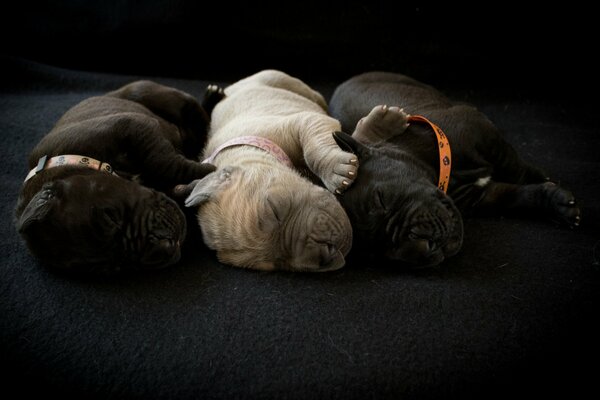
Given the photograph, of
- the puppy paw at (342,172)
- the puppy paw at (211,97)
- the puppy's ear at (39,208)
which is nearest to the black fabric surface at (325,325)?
the puppy's ear at (39,208)

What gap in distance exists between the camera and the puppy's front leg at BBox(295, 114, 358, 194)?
259 centimetres

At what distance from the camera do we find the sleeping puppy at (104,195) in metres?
2.31

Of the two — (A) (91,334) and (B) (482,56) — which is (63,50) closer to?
(A) (91,334)

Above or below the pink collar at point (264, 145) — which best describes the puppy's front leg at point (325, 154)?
above

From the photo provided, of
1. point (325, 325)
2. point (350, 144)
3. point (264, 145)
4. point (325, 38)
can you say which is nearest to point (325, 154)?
point (350, 144)

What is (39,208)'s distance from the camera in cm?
227

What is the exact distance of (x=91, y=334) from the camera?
2.09 m

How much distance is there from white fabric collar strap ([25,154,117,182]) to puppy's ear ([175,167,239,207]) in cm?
54

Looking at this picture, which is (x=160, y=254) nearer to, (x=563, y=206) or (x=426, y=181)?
(x=426, y=181)

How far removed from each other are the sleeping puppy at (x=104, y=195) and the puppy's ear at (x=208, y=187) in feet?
0.47

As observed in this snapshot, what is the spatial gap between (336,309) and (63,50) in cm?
435

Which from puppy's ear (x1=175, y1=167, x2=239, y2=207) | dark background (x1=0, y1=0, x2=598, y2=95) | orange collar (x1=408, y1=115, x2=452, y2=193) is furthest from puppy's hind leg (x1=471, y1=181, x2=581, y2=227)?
dark background (x1=0, y1=0, x2=598, y2=95)

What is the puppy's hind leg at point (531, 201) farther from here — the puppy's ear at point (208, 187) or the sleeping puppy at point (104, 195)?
the sleeping puppy at point (104, 195)

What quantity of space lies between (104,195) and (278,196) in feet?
2.96
